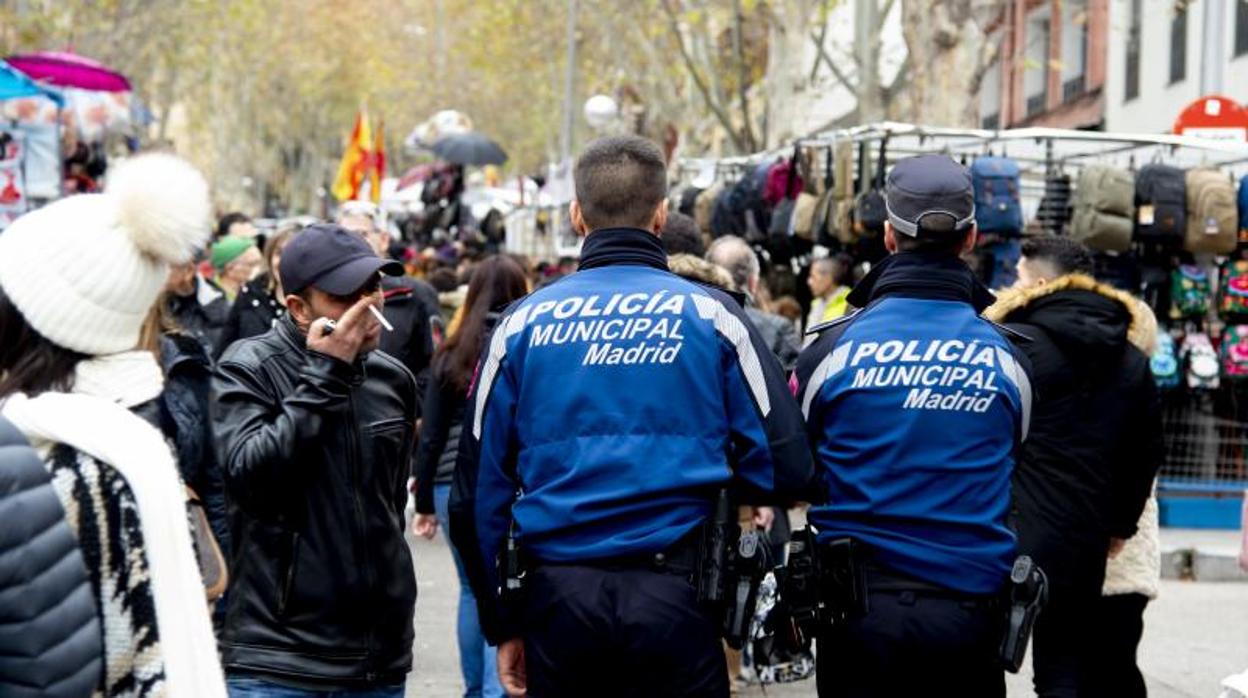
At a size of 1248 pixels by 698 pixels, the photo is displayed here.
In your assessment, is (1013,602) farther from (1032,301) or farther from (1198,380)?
(1198,380)

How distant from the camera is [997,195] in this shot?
39.8 feet

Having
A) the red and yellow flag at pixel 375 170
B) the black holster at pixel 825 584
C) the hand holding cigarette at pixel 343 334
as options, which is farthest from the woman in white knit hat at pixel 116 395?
the red and yellow flag at pixel 375 170

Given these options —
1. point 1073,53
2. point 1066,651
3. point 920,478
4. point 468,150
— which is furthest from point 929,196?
point 1073,53

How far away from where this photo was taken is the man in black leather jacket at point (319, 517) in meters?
4.52

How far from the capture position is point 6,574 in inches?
108

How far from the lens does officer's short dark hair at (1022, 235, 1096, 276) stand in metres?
6.74

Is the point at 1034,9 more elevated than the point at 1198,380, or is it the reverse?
the point at 1034,9

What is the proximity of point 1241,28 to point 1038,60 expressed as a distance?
11.7 metres

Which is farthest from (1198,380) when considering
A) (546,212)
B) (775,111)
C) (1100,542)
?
(546,212)

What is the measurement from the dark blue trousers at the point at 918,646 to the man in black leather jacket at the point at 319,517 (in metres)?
1.11

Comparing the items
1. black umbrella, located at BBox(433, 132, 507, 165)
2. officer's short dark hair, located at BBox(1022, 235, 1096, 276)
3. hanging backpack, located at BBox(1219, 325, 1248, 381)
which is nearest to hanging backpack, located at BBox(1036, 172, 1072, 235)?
hanging backpack, located at BBox(1219, 325, 1248, 381)

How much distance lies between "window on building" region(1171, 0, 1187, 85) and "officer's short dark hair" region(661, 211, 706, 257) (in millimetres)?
18940

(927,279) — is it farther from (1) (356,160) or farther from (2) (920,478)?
(1) (356,160)

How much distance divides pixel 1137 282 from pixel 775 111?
14690 millimetres
